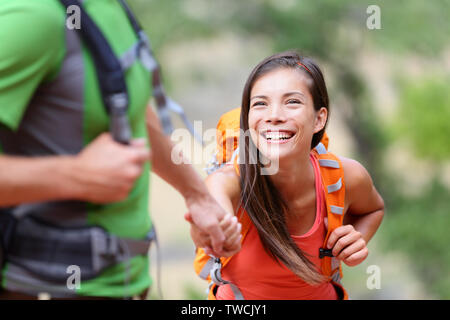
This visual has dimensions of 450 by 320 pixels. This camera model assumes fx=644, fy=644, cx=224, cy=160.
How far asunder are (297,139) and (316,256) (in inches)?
10.7

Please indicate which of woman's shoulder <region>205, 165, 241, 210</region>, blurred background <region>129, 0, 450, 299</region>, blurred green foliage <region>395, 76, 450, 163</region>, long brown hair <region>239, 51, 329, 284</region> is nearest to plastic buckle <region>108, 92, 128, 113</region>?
woman's shoulder <region>205, 165, 241, 210</region>

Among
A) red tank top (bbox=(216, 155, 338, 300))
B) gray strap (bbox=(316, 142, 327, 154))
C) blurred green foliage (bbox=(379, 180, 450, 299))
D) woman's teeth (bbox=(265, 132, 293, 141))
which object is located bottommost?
red tank top (bbox=(216, 155, 338, 300))

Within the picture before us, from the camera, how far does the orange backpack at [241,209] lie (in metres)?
1.40

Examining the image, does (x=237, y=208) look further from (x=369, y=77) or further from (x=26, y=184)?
(x=369, y=77)

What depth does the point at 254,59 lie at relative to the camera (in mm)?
5336

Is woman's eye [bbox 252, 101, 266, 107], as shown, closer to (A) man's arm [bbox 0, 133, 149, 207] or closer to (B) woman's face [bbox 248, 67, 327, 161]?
(B) woman's face [bbox 248, 67, 327, 161]

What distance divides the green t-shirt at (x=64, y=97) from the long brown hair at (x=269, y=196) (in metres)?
0.45

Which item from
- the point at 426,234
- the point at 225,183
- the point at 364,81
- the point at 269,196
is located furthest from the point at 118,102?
the point at 364,81

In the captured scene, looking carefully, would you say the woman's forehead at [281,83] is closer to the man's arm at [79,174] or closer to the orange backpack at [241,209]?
the orange backpack at [241,209]

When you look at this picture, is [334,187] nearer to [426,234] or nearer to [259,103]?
[259,103]

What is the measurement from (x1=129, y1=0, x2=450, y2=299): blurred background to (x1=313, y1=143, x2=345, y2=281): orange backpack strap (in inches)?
A: 134

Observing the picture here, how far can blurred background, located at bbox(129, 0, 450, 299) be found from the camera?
505cm

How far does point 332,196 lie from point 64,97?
0.78m

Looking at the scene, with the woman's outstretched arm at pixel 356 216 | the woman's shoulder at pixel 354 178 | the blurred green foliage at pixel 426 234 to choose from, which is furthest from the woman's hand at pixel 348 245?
the blurred green foliage at pixel 426 234
